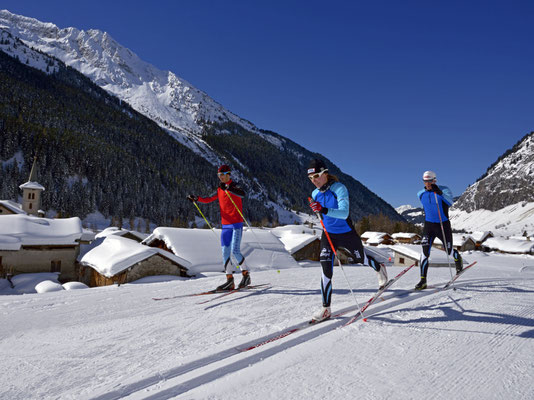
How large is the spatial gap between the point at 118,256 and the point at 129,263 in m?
1.78

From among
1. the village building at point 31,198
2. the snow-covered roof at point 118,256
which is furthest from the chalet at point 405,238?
the village building at point 31,198

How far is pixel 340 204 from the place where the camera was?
13.6ft

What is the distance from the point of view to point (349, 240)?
4.44m

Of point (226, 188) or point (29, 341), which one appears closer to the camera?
point (29, 341)

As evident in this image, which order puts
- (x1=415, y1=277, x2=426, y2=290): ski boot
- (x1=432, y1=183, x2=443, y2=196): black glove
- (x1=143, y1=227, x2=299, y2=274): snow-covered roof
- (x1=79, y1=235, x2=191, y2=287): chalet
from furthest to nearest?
(x1=143, y1=227, x2=299, y2=274): snow-covered roof → (x1=79, y1=235, x2=191, y2=287): chalet → (x1=432, y1=183, x2=443, y2=196): black glove → (x1=415, y1=277, x2=426, y2=290): ski boot

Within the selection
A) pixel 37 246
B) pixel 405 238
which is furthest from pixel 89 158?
pixel 405 238

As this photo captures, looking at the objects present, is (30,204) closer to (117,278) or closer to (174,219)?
(117,278)

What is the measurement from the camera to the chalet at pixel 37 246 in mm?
24156

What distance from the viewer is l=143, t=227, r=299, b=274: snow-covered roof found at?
1917 centimetres

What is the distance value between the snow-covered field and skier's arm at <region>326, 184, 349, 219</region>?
1320mm

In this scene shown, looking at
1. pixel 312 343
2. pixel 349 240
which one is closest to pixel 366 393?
pixel 312 343

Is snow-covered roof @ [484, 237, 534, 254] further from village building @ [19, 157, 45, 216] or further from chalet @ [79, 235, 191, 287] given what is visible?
village building @ [19, 157, 45, 216]

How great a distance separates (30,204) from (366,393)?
2335 inches

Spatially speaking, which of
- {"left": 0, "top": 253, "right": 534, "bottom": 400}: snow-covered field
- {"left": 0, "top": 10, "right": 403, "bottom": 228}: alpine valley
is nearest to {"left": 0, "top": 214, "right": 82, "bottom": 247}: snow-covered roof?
{"left": 0, "top": 253, "right": 534, "bottom": 400}: snow-covered field
